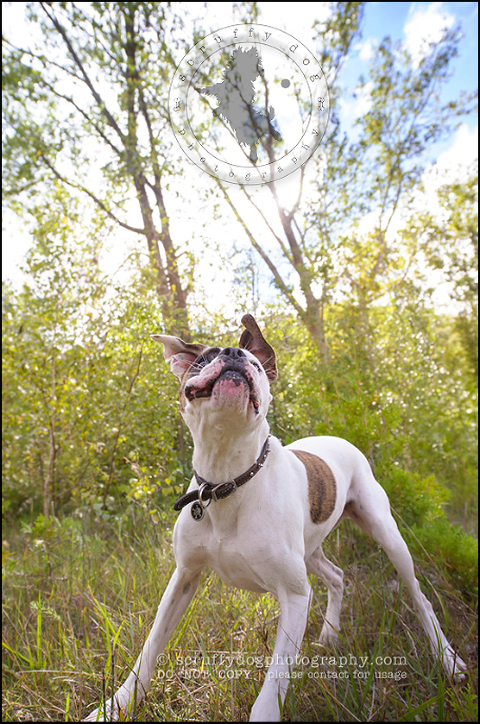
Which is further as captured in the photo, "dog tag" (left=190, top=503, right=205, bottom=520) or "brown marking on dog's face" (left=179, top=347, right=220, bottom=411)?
"brown marking on dog's face" (left=179, top=347, right=220, bottom=411)

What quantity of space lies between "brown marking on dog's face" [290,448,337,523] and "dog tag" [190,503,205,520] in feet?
1.89

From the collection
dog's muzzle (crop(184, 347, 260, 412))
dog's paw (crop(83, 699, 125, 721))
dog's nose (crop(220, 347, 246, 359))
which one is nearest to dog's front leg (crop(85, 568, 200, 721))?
dog's paw (crop(83, 699, 125, 721))

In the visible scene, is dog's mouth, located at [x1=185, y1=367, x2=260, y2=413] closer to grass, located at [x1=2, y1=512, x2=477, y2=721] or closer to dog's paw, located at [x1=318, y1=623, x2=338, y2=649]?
grass, located at [x1=2, y1=512, x2=477, y2=721]

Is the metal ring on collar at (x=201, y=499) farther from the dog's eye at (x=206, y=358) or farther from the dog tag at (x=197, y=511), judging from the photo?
the dog's eye at (x=206, y=358)

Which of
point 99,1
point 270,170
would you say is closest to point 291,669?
point 270,170

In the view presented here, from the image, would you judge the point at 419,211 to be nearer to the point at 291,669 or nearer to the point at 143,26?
the point at 143,26

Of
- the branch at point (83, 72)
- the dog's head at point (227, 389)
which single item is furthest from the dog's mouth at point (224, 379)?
the branch at point (83, 72)

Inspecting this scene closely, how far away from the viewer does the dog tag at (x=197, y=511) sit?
182 centimetres

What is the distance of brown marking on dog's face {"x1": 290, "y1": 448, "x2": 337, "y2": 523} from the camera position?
83.4 inches

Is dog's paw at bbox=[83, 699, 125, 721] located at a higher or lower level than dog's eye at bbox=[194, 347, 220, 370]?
lower

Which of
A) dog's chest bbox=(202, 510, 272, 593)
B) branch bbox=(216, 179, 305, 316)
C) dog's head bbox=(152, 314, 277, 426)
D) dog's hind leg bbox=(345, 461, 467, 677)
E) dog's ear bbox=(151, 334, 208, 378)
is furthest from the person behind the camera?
branch bbox=(216, 179, 305, 316)

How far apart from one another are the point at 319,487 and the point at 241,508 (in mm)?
562

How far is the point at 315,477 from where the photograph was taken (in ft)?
7.20

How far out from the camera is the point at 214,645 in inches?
93.1
